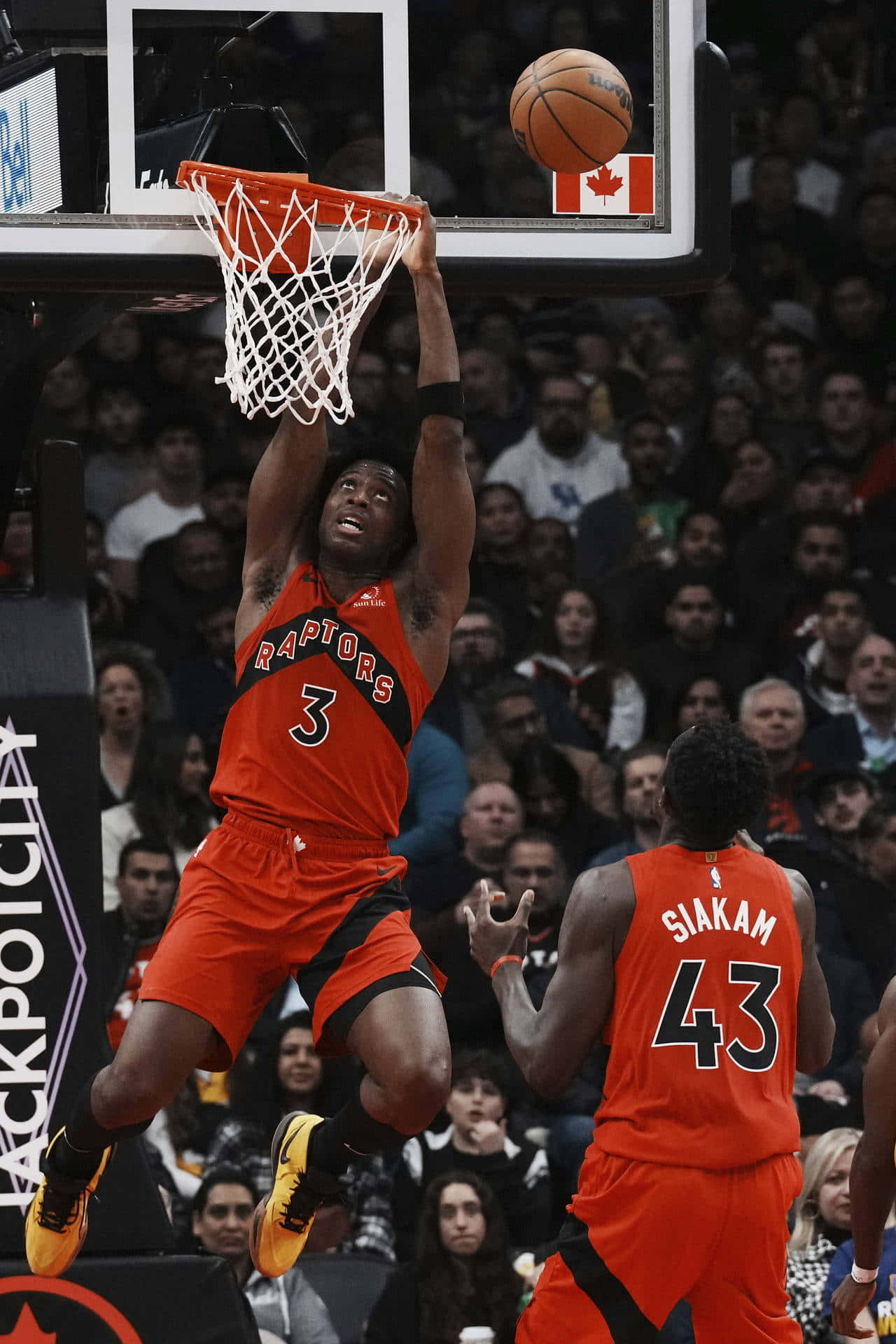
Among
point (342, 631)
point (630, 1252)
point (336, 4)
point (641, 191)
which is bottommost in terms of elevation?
point (630, 1252)

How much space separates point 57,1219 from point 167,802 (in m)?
2.88

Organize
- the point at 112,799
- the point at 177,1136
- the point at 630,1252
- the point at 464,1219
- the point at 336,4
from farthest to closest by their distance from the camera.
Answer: the point at 112,799 → the point at 177,1136 → the point at 464,1219 → the point at 336,4 → the point at 630,1252

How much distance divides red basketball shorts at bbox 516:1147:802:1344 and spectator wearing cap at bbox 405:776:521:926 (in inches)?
124

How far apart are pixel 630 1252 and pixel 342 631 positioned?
1.66 metres

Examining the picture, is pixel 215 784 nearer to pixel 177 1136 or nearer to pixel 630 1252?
pixel 630 1252

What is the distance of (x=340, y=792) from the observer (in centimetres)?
495

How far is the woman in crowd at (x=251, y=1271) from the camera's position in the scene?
6426 mm

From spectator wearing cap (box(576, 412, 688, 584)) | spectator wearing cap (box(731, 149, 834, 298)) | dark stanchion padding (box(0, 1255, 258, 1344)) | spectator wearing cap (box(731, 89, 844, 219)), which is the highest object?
spectator wearing cap (box(731, 89, 844, 219))

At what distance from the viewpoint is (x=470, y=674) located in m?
8.32

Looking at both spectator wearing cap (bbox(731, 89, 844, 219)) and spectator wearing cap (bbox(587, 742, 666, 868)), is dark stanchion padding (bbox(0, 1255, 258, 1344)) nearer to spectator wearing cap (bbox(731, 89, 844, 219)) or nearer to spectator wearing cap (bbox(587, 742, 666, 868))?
spectator wearing cap (bbox(587, 742, 666, 868))

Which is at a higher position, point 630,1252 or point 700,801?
point 700,801

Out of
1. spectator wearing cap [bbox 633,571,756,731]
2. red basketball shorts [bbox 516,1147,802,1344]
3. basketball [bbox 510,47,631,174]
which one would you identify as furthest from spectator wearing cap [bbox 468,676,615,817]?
red basketball shorts [bbox 516,1147,802,1344]

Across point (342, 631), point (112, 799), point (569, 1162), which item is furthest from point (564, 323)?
point (342, 631)

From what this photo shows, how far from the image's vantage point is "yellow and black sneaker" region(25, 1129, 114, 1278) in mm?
4957
